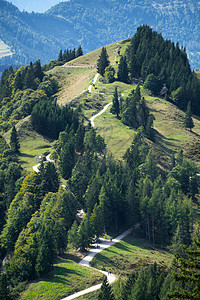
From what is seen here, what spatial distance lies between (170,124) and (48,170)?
77484 mm

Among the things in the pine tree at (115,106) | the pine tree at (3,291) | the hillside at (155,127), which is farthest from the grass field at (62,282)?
the pine tree at (115,106)

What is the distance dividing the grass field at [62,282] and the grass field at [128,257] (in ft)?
19.5

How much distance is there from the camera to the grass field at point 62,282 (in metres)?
65.8

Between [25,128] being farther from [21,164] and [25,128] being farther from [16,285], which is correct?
[16,285]

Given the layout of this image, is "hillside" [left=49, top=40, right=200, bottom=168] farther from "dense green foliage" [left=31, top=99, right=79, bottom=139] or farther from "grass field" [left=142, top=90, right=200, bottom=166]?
"dense green foliage" [left=31, top=99, right=79, bottom=139]

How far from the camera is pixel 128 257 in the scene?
83.6m

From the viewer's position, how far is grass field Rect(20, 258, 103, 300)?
6575 cm

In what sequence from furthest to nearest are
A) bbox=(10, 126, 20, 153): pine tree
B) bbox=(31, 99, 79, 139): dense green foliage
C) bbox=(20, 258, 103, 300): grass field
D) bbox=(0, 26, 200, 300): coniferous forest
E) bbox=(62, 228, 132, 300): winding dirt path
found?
bbox=(31, 99, 79, 139): dense green foliage
bbox=(10, 126, 20, 153): pine tree
bbox=(0, 26, 200, 300): coniferous forest
bbox=(62, 228, 132, 300): winding dirt path
bbox=(20, 258, 103, 300): grass field

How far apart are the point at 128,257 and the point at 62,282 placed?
19.6m

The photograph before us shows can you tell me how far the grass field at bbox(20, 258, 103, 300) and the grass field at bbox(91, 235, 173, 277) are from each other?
19.5ft

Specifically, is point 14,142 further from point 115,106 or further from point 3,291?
point 3,291

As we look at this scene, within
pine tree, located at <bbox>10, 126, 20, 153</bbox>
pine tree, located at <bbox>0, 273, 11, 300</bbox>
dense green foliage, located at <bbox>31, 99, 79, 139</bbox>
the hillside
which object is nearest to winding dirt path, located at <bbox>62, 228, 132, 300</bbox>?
pine tree, located at <bbox>0, 273, 11, 300</bbox>

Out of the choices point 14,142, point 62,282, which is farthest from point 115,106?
point 62,282

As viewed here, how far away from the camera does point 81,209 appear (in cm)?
11262
